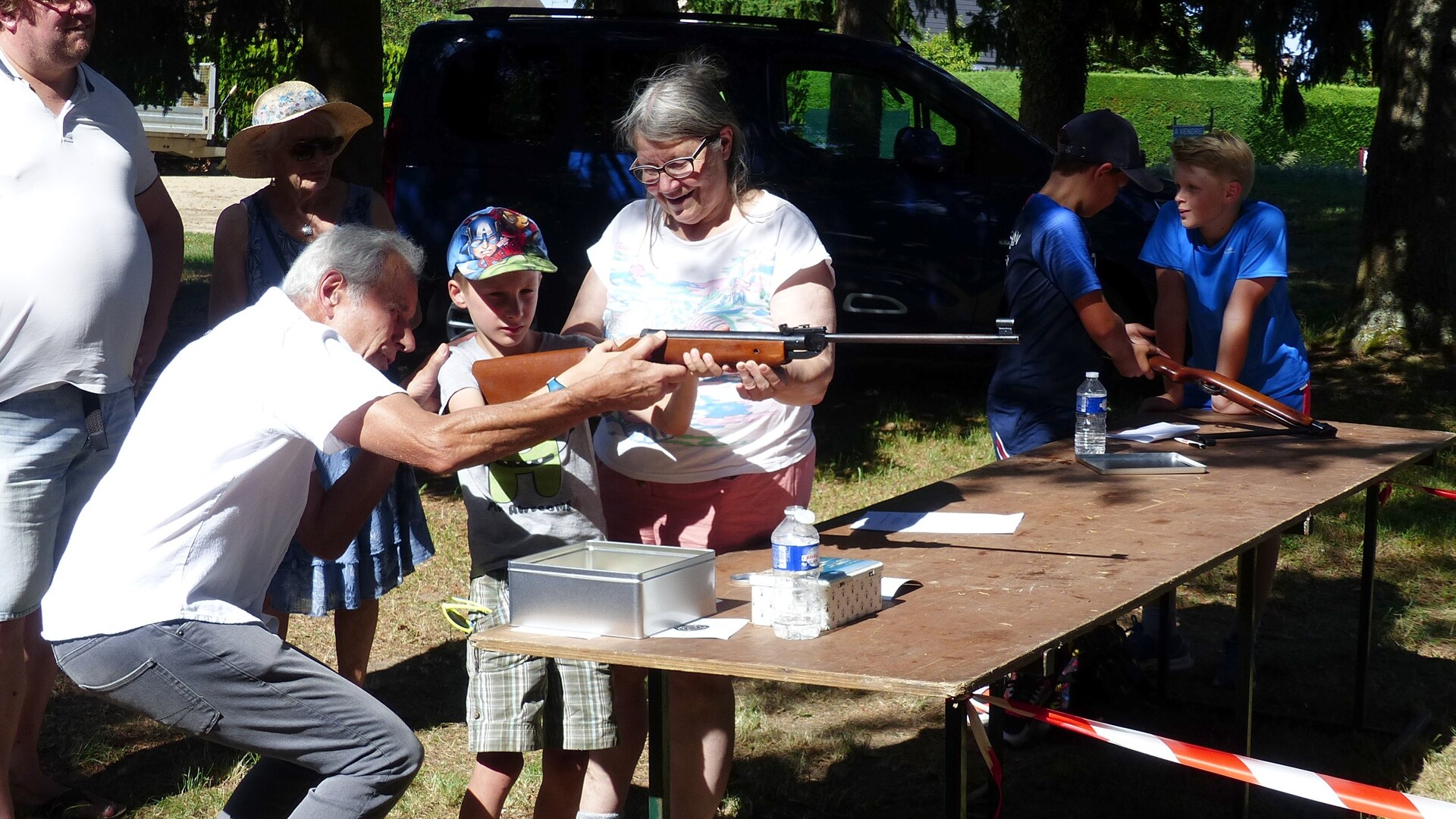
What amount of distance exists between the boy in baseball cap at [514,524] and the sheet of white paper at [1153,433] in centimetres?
184

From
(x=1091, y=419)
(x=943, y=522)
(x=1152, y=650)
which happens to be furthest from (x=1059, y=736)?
(x=943, y=522)

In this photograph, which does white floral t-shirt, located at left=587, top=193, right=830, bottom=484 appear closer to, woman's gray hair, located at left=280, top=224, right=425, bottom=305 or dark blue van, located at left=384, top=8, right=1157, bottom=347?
woman's gray hair, located at left=280, top=224, right=425, bottom=305

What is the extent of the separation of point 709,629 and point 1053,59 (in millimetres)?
9674

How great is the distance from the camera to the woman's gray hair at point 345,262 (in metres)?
2.62

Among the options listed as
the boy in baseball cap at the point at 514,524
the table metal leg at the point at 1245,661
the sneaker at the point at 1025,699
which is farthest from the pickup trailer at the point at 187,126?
the table metal leg at the point at 1245,661

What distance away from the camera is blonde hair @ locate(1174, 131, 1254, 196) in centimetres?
422

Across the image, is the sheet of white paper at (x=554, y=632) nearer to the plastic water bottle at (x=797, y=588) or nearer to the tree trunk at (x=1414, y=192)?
the plastic water bottle at (x=797, y=588)

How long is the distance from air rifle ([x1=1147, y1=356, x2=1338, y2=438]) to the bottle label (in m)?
2.29

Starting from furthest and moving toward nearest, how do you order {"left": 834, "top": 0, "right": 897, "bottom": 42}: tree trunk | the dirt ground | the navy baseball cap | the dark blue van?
the dirt ground → {"left": 834, "top": 0, "right": 897, "bottom": 42}: tree trunk → the dark blue van → the navy baseball cap

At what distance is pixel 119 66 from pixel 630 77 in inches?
131

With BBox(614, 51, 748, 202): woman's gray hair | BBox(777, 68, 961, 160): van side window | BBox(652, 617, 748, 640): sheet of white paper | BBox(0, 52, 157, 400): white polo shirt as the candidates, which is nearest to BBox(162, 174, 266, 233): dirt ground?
BBox(777, 68, 961, 160): van side window

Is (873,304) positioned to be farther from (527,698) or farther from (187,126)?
(187,126)

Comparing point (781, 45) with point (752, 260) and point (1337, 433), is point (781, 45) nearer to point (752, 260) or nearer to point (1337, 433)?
point (1337, 433)

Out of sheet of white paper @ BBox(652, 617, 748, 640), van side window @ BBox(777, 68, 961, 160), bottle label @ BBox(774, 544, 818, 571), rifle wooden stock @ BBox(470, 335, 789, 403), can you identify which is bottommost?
sheet of white paper @ BBox(652, 617, 748, 640)
